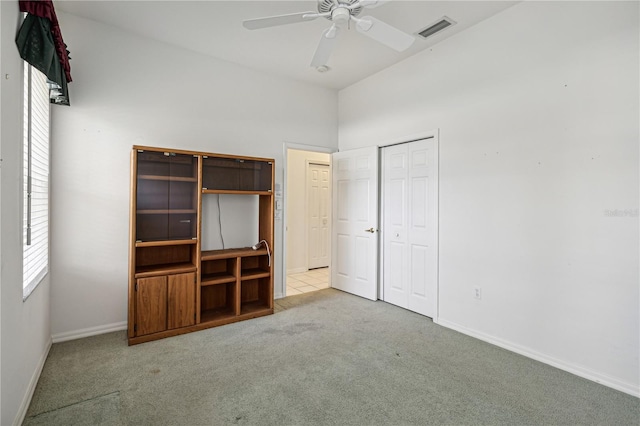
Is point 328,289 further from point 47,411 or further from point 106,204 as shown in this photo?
point 47,411

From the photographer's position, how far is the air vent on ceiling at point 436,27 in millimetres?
3013

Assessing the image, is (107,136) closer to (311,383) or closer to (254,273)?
(254,273)

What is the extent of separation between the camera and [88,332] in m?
3.04

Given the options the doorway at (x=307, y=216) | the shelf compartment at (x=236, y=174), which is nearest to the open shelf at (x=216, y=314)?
the shelf compartment at (x=236, y=174)

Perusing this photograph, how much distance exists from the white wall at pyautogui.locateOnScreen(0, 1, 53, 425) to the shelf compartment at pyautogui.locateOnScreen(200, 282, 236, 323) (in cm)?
165

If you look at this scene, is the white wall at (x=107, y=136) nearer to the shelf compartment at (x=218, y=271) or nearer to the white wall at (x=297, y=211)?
the shelf compartment at (x=218, y=271)

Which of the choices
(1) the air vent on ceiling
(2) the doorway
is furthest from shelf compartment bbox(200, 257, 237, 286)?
(1) the air vent on ceiling

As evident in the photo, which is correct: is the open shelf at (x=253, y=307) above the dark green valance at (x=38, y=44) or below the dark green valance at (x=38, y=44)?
below

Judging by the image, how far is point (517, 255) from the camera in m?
2.81

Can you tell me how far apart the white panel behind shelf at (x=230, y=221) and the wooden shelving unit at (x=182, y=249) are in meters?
0.21

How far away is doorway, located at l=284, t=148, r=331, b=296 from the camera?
5820 mm

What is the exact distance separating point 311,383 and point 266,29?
326 centimetres

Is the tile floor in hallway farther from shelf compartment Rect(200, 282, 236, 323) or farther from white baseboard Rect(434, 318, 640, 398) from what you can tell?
white baseboard Rect(434, 318, 640, 398)

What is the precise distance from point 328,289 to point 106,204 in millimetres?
3086
